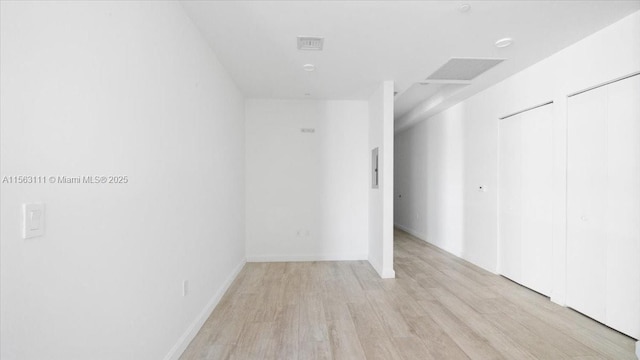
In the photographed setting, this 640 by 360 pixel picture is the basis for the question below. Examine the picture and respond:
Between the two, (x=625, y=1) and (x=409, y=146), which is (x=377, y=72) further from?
(x=409, y=146)

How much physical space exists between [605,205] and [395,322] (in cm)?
215

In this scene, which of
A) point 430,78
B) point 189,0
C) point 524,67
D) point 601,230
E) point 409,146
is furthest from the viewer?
point 409,146

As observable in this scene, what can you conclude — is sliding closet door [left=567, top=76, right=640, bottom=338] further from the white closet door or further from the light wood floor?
the white closet door

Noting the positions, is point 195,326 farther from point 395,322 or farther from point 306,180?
point 306,180

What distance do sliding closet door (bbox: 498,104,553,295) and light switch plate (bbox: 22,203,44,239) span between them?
13.4ft

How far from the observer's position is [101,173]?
1.29m

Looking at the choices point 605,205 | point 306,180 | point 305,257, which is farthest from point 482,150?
point 305,257

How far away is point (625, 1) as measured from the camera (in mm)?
2092

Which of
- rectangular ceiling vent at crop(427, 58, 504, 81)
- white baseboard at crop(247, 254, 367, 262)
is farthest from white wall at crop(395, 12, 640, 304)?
white baseboard at crop(247, 254, 367, 262)

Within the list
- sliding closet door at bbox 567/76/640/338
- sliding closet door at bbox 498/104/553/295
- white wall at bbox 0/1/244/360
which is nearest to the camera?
white wall at bbox 0/1/244/360

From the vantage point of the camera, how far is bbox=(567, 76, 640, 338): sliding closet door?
2266mm

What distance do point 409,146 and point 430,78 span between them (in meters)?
3.21

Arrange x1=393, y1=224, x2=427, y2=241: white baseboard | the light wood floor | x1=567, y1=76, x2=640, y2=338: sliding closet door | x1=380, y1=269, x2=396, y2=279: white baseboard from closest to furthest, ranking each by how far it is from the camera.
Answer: the light wood floor
x1=567, y1=76, x2=640, y2=338: sliding closet door
x1=380, y1=269, x2=396, y2=279: white baseboard
x1=393, y1=224, x2=427, y2=241: white baseboard

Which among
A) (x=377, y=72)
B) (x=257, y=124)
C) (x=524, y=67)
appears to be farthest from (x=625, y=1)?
(x=257, y=124)
